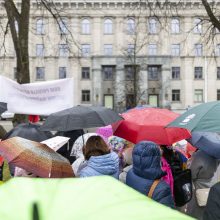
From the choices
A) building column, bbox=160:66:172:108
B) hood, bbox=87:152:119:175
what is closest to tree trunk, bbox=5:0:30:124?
hood, bbox=87:152:119:175

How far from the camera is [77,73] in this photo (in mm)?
58469

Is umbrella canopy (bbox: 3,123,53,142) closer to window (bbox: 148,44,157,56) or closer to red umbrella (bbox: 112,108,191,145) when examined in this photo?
red umbrella (bbox: 112,108,191,145)

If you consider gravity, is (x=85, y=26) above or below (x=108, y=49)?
above

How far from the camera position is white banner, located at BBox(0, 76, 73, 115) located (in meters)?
6.57

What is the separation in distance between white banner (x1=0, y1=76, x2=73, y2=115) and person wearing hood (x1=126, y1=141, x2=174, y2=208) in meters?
2.97

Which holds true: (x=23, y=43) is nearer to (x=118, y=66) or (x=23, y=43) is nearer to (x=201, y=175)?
(x=201, y=175)

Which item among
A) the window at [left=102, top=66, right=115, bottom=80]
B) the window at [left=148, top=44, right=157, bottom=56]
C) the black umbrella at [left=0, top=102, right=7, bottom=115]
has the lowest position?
the black umbrella at [left=0, top=102, right=7, bottom=115]

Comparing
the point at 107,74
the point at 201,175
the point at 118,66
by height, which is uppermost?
the point at 118,66

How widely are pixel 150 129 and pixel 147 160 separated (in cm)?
188

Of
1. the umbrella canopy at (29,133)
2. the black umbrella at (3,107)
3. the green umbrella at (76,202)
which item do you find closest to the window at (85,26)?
the black umbrella at (3,107)

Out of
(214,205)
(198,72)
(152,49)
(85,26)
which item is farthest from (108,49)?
(214,205)

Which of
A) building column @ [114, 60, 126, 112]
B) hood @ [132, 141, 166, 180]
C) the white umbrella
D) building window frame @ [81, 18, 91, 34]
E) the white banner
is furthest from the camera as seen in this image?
building window frame @ [81, 18, 91, 34]

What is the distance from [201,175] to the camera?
4613mm

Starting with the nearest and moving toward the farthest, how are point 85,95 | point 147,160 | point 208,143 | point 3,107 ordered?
point 147,160, point 208,143, point 3,107, point 85,95
